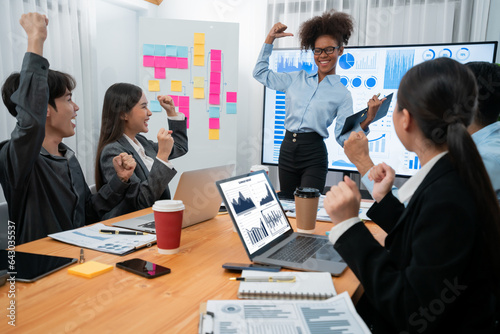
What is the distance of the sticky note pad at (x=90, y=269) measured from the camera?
0.92 m

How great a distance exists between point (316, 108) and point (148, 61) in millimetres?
1657

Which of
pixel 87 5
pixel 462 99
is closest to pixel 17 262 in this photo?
pixel 462 99

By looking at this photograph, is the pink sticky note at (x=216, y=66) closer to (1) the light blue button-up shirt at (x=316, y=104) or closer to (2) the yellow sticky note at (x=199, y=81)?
(2) the yellow sticky note at (x=199, y=81)

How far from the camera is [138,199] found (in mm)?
1719

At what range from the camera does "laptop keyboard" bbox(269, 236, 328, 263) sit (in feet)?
3.40

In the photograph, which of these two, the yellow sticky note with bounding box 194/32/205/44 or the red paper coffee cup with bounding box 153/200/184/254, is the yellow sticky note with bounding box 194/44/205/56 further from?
the red paper coffee cup with bounding box 153/200/184/254

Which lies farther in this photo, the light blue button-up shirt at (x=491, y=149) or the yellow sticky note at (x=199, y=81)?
the yellow sticky note at (x=199, y=81)

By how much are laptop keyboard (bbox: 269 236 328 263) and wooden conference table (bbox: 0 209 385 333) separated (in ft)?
0.35

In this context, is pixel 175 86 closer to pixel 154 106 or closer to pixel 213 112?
pixel 154 106

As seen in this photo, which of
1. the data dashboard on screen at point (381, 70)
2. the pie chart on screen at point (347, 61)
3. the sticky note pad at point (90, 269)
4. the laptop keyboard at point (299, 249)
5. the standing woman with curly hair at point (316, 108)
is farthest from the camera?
the pie chart on screen at point (347, 61)

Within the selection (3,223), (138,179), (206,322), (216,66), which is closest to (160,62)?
(216,66)

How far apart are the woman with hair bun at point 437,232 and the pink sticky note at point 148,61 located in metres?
2.88

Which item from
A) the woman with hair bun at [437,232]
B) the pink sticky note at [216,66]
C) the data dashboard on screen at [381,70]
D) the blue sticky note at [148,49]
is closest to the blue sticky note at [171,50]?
the blue sticky note at [148,49]

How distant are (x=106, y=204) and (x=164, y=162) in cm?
31
